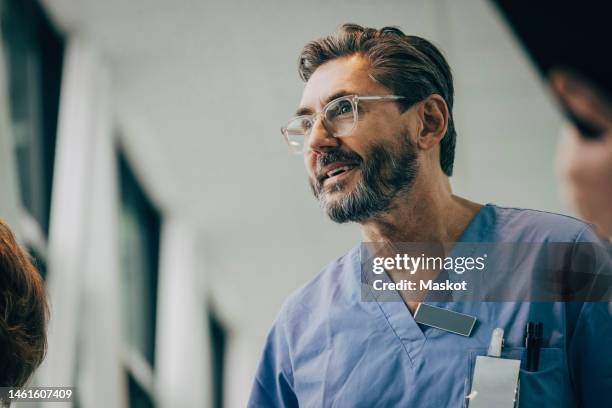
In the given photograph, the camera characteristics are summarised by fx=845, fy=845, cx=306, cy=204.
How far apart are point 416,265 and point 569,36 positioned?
0.89 m

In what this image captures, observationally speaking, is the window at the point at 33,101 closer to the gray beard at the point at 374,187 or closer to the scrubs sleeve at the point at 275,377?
the scrubs sleeve at the point at 275,377

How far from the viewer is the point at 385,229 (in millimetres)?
1354

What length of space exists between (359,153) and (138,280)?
3487mm

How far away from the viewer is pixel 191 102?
370cm

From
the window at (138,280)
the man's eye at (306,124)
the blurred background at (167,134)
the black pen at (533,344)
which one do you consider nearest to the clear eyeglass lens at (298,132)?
the man's eye at (306,124)

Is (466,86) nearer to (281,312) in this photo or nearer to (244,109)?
(244,109)

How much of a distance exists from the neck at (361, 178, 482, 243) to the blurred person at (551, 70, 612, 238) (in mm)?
802

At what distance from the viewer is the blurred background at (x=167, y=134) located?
2.95m

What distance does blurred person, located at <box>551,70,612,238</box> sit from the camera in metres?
0.45

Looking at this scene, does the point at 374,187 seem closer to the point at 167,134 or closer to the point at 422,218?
the point at 422,218

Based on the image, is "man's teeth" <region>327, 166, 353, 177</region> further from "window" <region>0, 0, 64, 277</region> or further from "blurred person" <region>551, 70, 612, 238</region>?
"window" <region>0, 0, 64, 277</region>

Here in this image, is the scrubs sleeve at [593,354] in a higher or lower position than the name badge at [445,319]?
lower

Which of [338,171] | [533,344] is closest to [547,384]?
[533,344]

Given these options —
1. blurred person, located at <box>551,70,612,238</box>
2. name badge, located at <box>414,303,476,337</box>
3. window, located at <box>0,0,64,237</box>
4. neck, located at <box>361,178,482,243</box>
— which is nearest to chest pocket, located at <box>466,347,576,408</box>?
name badge, located at <box>414,303,476,337</box>
